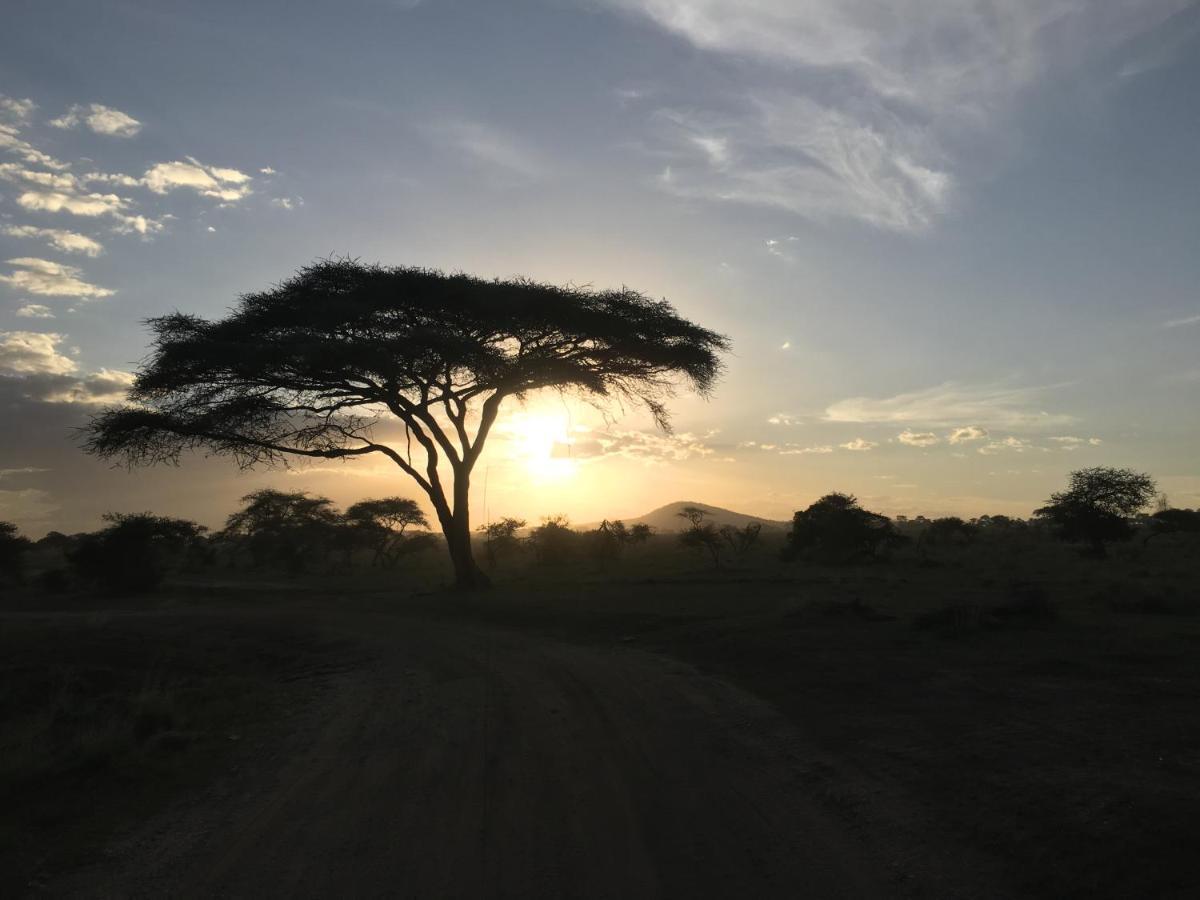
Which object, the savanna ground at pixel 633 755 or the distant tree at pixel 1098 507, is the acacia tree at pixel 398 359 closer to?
the savanna ground at pixel 633 755

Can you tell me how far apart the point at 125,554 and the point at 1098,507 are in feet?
164

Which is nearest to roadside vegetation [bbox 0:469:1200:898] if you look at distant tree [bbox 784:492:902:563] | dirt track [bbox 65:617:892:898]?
dirt track [bbox 65:617:892:898]

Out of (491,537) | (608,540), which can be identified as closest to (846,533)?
(608,540)

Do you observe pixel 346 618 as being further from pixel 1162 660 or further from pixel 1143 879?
pixel 1143 879

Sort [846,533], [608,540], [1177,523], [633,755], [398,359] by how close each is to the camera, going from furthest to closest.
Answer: [1177,523]
[608,540]
[846,533]
[398,359]
[633,755]

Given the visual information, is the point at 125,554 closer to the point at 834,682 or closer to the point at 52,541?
the point at 834,682

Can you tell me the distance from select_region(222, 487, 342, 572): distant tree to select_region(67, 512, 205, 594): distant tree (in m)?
22.8

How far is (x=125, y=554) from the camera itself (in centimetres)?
2988

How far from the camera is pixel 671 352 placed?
29.9 m

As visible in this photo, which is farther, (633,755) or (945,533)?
(945,533)

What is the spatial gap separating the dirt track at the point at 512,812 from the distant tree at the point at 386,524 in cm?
5222

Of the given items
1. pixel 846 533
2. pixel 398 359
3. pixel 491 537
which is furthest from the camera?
pixel 491 537

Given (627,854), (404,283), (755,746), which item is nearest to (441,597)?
(404,283)

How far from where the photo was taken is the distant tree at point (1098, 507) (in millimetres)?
44906
